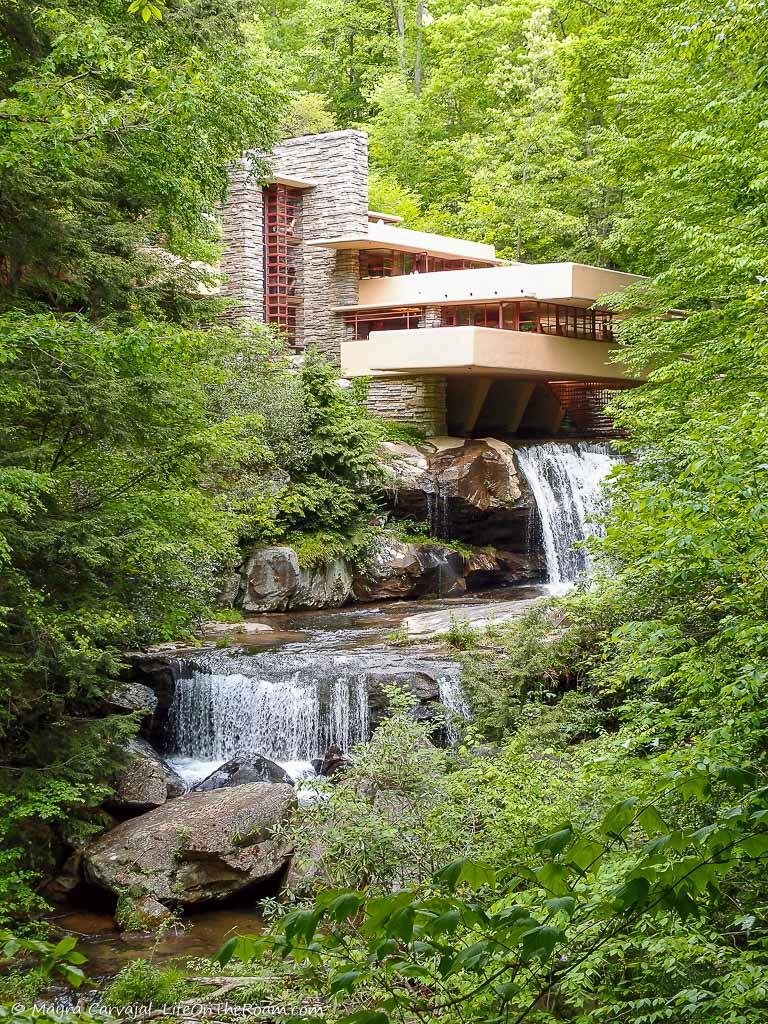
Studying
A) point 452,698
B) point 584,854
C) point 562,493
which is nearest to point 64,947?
point 584,854

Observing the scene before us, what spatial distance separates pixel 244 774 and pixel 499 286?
52.5 feet

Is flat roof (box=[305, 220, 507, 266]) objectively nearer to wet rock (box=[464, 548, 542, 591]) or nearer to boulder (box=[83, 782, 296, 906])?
wet rock (box=[464, 548, 542, 591])

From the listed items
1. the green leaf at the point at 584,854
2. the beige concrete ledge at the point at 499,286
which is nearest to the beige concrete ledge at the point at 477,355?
the beige concrete ledge at the point at 499,286

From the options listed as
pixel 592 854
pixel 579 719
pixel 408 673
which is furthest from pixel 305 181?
pixel 592 854

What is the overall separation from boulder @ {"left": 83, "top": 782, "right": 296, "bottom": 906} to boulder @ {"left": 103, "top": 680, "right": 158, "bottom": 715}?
240 cm

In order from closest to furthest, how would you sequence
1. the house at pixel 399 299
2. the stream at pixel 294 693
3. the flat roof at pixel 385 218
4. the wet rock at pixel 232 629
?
the stream at pixel 294 693 → the wet rock at pixel 232 629 → the house at pixel 399 299 → the flat roof at pixel 385 218

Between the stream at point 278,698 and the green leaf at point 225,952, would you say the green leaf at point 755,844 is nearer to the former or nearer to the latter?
the green leaf at point 225,952

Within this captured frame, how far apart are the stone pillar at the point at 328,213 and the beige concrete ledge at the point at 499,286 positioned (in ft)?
2.14

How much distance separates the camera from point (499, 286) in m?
24.5

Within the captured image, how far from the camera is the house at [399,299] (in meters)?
24.0

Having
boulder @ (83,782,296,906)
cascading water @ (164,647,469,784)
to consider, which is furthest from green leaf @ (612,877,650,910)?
cascading water @ (164,647,469,784)

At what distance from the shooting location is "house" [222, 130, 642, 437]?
24.0 meters

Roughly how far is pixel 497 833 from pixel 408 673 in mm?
6762

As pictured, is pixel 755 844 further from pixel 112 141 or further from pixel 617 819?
pixel 112 141
